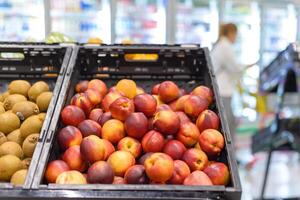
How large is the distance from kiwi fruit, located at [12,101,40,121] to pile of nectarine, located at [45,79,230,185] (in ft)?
A: 0.49

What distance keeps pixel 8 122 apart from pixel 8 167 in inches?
9.3

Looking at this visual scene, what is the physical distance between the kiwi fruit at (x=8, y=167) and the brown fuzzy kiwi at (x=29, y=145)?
73 millimetres

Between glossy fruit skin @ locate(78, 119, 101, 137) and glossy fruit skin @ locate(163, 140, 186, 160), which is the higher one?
glossy fruit skin @ locate(78, 119, 101, 137)

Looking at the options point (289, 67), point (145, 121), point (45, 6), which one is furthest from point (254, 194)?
point (45, 6)

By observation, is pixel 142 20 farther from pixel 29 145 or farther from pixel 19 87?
pixel 29 145

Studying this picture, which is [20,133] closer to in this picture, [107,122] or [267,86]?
[107,122]

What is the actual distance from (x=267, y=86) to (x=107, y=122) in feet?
10.7

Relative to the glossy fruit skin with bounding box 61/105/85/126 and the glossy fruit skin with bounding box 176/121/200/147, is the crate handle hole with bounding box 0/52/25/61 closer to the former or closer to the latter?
the glossy fruit skin with bounding box 61/105/85/126

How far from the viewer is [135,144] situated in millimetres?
1411

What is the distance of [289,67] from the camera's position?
3822mm

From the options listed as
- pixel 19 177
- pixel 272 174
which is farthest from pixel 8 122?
pixel 272 174

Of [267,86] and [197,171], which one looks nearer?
[197,171]

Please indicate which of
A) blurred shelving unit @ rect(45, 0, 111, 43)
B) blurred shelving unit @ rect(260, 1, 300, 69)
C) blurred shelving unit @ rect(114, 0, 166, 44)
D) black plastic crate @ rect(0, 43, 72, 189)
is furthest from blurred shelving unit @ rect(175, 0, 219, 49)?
black plastic crate @ rect(0, 43, 72, 189)

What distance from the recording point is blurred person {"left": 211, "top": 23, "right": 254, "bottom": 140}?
5.20 meters
